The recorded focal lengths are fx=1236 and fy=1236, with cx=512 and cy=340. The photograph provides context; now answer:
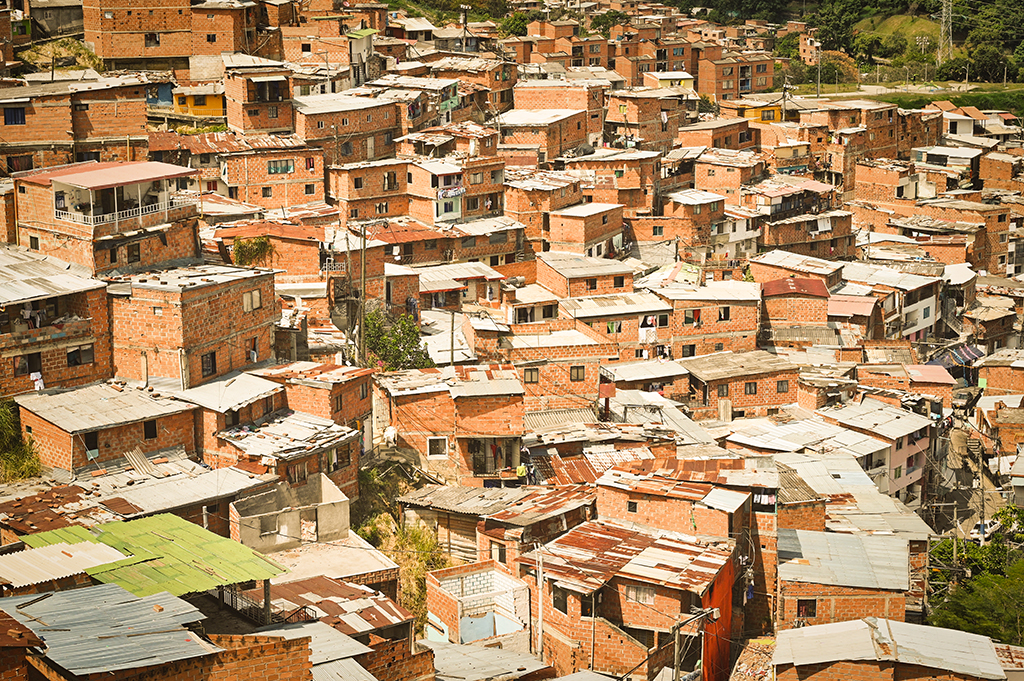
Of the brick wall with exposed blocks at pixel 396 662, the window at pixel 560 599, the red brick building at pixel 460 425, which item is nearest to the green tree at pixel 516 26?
the red brick building at pixel 460 425

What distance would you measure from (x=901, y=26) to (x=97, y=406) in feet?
274

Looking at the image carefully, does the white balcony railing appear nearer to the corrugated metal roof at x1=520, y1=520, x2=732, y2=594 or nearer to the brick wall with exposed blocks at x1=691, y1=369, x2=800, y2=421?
the corrugated metal roof at x1=520, y1=520, x2=732, y2=594

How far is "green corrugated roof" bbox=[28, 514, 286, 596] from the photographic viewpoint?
56.9 ft

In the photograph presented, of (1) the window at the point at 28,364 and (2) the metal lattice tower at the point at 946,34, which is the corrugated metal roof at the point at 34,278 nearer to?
(1) the window at the point at 28,364

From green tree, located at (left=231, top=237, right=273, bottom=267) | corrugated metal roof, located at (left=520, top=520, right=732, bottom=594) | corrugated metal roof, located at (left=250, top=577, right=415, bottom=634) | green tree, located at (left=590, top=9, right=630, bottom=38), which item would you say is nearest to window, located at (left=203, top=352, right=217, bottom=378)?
green tree, located at (left=231, top=237, right=273, bottom=267)

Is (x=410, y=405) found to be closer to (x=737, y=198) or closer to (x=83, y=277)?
(x=83, y=277)

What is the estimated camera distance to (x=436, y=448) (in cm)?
3009

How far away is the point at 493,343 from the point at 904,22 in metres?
71.6

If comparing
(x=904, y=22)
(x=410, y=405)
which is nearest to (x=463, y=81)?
(x=410, y=405)

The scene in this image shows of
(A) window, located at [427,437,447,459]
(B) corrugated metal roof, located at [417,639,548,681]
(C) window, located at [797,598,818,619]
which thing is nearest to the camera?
(B) corrugated metal roof, located at [417,639,548,681]

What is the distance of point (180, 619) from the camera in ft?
51.9

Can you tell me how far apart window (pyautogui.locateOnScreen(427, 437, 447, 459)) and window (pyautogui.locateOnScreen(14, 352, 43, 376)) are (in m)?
9.04

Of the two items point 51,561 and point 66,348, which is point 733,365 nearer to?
point 66,348

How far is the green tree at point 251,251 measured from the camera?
3425cm
